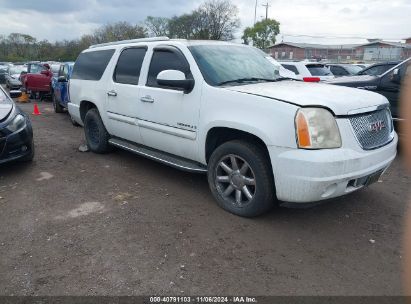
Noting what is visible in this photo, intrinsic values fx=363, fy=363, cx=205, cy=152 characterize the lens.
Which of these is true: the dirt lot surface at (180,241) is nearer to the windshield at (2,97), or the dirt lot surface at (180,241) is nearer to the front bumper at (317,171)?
the front bumper at (317,171)

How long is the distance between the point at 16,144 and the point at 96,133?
1422 millimetres

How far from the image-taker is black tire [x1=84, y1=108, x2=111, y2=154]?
614cm

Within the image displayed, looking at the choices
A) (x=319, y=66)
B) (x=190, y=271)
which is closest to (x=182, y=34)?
(x=319, y=66)

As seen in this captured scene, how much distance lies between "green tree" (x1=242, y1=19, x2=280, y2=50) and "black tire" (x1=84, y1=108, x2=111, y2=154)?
7010 centimetres

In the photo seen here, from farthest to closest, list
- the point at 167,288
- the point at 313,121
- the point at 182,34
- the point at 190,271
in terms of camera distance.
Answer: the point at 182,34, the point at 313,121, the point at 190,271, the point at 167,288

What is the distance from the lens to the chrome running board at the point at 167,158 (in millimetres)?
4376

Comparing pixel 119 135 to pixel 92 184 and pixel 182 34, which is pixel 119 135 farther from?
pixel 182 34

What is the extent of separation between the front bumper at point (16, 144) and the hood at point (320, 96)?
10.9 ft

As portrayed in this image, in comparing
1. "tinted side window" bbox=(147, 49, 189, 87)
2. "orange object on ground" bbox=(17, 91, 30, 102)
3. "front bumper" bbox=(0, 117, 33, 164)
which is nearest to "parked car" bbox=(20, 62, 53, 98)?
"orange object on ground" bbox=(17, 91, 30, 102)

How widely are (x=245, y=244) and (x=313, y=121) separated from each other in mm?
1305

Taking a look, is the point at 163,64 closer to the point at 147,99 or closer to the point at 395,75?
the point at 147,99

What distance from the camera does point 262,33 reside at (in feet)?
244

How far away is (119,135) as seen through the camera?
226 inches

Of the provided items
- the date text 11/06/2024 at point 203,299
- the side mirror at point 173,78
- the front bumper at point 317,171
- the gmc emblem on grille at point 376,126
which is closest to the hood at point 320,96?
the gmc emblem on grille at point 376,126
